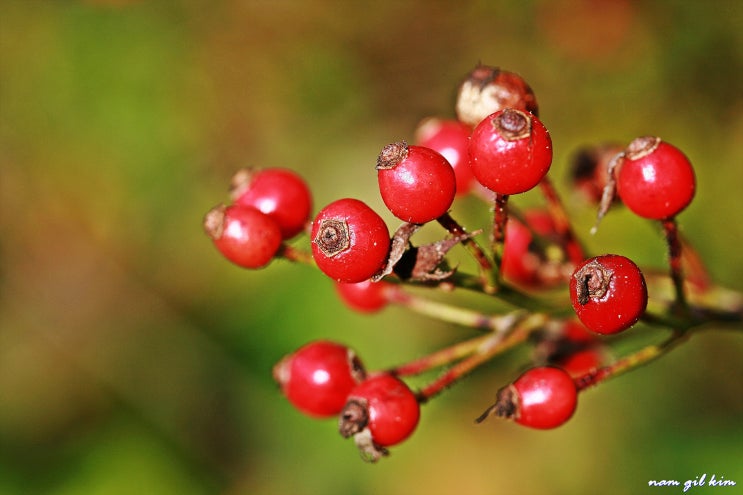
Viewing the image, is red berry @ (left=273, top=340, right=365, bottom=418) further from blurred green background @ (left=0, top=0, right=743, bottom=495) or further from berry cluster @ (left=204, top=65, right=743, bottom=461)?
blurred green background @ (left=0, top=0, right=743, bottom=495)

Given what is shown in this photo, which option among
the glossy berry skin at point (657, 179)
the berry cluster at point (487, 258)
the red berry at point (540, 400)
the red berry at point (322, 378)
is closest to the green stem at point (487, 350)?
the berry cluster at point (487, 258)

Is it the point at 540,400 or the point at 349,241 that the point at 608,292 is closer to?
the point at 540,400

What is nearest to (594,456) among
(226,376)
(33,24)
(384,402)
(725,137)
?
(725,137)

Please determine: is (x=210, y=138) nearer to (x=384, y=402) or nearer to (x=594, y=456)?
(x=594, y=456)

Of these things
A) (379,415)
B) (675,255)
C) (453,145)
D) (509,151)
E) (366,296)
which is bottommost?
(379,415)

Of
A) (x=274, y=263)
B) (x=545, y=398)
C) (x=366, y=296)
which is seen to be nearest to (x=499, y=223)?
(x=545, y=398)

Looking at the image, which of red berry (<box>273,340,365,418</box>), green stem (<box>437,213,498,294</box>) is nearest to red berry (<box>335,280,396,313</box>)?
red berry (<box>273,340,365,418</box>)
